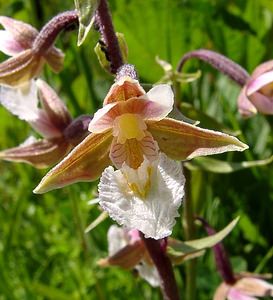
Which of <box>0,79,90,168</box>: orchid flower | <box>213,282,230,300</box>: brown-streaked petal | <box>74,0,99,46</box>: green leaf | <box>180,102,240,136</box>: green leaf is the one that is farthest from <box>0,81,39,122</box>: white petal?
<box>213,282,230,300</box>: brown-streaked petal

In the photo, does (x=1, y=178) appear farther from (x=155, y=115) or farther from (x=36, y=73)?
(x=155, y=115)

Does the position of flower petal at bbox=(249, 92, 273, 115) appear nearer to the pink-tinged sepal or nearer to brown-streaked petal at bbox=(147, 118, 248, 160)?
brown-streaked petal at bbox=(147, 118, 248, 160)

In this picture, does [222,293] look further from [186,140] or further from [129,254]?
[186,140]

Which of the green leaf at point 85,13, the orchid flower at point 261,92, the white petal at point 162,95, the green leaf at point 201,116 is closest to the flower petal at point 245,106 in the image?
the orchid flower at point 261,92

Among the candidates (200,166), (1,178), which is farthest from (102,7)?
(1,178)

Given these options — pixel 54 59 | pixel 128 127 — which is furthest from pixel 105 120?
pixel 54 59

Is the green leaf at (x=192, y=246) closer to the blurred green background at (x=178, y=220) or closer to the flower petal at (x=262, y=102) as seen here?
the flower petal at (x=262, y=102)
